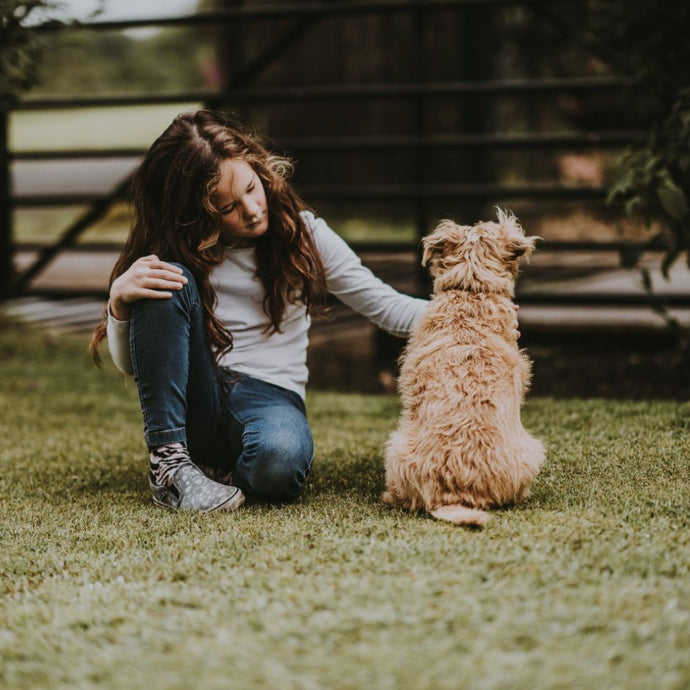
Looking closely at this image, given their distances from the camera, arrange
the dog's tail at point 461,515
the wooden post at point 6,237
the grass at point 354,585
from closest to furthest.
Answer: the grass at point 354,585
the dog's tail at point 461,515
the wooden post at point 6,237

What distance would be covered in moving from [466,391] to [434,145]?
11.3 ft

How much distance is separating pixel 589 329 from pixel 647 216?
5.04ft

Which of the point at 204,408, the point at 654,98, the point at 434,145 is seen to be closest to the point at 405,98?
the point at 434,145

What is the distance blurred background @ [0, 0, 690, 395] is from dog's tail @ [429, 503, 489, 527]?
1599 millimetres

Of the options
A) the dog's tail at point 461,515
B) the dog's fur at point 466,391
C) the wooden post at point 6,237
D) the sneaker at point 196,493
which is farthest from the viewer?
the wooden post at point 6,237

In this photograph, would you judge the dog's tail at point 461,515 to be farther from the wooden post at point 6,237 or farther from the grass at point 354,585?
the wooden post at point 6,237

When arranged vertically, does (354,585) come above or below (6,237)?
below

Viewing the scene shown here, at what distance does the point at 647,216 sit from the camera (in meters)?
3.88

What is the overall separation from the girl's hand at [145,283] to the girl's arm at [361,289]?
58 centimetres

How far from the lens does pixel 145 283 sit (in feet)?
8.50

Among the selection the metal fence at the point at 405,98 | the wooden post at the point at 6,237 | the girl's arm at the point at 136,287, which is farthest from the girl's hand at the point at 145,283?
the wooden post at the point at 6,237

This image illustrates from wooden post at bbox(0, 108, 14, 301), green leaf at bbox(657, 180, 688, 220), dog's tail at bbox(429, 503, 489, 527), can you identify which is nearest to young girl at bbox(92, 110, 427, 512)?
dog's tail at bbox(429, 503, 489, 527)

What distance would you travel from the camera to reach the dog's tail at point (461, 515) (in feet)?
7.32

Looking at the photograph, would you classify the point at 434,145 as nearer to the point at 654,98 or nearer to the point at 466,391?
the point at 654,98
